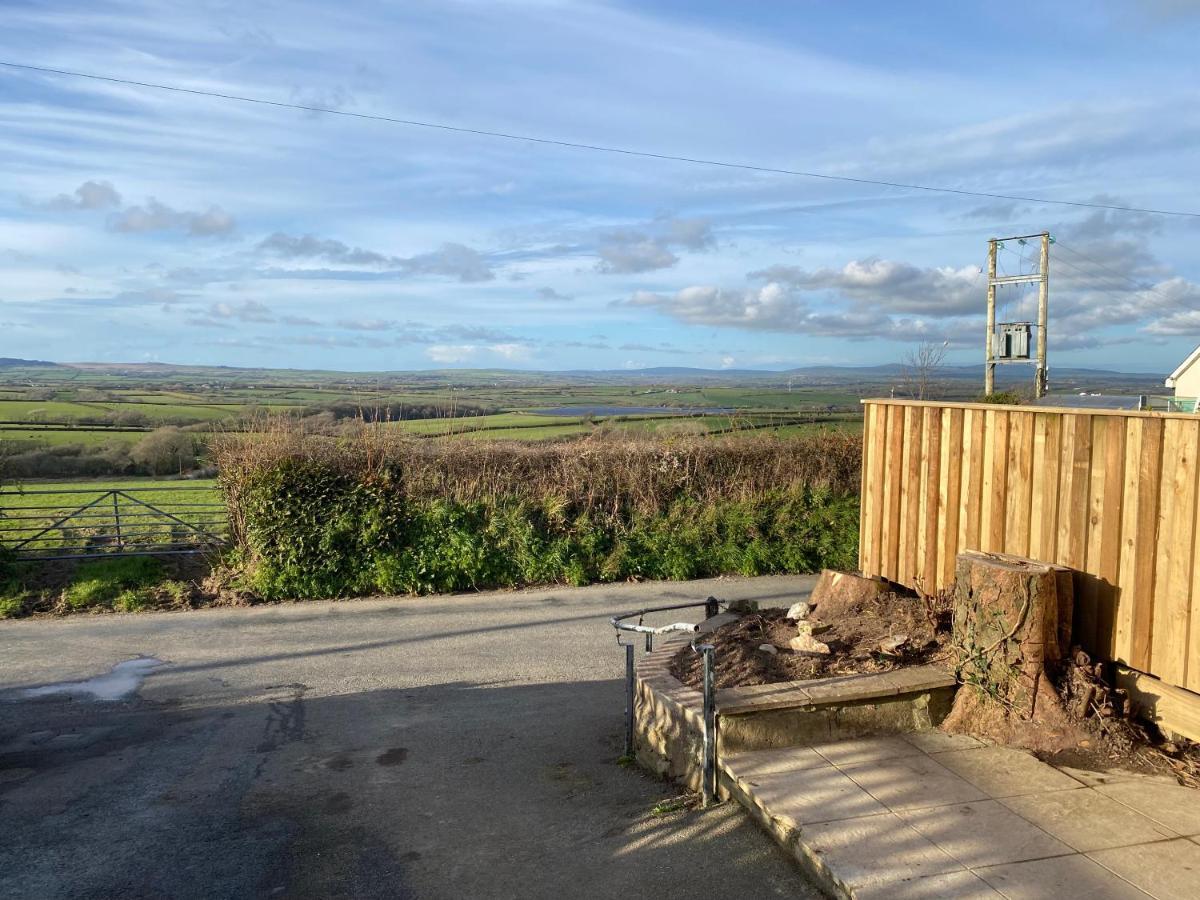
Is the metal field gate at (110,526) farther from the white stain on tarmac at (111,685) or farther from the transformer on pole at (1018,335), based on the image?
the transformer on pole at (1018,335)

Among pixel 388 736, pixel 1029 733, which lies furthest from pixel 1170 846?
pixel 388 736

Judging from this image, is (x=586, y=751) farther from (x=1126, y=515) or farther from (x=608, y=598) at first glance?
(x=608, y=598)

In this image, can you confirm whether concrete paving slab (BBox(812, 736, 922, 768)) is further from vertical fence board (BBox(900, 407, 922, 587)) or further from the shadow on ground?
vertical fence board (BBox(900, 407, 922, 587))

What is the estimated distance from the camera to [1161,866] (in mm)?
3904

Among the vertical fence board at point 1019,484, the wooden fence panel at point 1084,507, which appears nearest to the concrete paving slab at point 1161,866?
the wooden fence panel at point 1084,507

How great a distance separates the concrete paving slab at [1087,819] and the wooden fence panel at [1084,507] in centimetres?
96

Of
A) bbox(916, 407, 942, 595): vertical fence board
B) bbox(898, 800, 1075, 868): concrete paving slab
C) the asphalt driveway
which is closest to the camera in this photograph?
bbox(898, 800, 1075, 868): concrete paving slab

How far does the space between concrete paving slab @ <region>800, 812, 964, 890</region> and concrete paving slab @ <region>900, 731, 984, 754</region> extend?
40.7 inches

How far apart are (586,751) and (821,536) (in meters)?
8.69

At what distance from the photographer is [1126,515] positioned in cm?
532

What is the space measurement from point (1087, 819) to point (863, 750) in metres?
1.31

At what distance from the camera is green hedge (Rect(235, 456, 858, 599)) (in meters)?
12.9

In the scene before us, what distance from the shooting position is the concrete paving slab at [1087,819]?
4168 millimetres

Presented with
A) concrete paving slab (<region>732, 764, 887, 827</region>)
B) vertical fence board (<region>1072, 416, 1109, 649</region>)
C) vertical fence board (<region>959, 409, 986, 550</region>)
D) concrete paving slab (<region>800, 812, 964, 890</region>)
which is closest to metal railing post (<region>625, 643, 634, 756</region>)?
concrete paving slab (<region>732, 764, 887, 827</region>)
